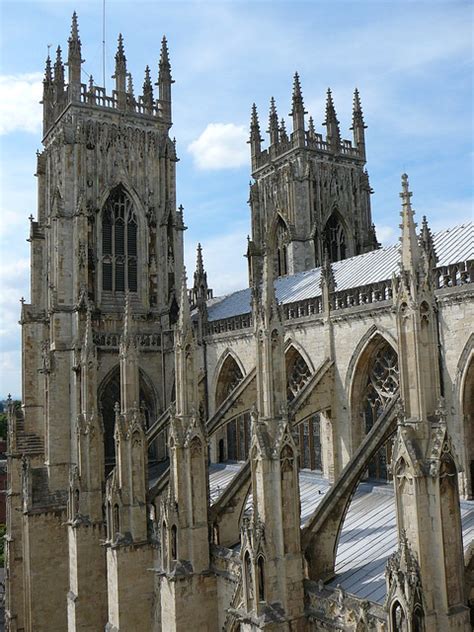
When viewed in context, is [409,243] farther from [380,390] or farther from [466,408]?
[380,390]

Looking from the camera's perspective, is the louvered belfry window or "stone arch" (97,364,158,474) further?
the louvered belfry window

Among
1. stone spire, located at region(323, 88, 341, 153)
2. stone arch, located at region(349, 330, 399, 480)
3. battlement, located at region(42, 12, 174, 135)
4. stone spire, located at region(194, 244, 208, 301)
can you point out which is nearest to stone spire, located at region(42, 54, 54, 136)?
battlement, located at region(42, 12, 174, 135)

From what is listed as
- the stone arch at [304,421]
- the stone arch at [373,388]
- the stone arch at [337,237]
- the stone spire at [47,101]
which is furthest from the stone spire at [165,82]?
the stone arch at [373,388]

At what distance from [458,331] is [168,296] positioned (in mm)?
20758

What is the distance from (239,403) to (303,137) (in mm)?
22499

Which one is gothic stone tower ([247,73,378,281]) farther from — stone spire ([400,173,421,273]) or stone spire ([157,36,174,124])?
stone spire ([400,173,421,273])

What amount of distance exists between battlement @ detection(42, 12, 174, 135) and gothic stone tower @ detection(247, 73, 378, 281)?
886 centimetres

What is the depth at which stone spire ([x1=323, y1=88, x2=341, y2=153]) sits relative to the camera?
42.8 metres

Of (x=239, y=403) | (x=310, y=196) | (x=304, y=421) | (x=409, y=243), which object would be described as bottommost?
(x=304, y=421)

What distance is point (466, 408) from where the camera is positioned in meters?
17.7

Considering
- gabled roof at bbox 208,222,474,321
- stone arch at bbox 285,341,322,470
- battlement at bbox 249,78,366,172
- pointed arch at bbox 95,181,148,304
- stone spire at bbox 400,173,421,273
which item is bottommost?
stone arch at bbox 285,341,322,470

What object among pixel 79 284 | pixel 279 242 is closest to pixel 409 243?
pixel 79 284

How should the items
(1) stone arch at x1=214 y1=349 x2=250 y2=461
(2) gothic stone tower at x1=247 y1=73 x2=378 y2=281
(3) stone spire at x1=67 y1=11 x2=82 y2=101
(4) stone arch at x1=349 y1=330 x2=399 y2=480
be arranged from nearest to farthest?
(4) stone arch at x1=349 y1=330 x2=399 y2=480 → (1) stone arch at x1=214 y1=349 x2=250 y2=461 → (3) stone spire at x1=67 y1=11 x2=82 y2=101 → (2) gothic stone tower at x1=247 y1=73 x2=378 y2=281

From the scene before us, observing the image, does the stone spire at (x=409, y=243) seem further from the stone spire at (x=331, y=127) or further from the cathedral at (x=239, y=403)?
the stone spire at (x=331, y=127)
